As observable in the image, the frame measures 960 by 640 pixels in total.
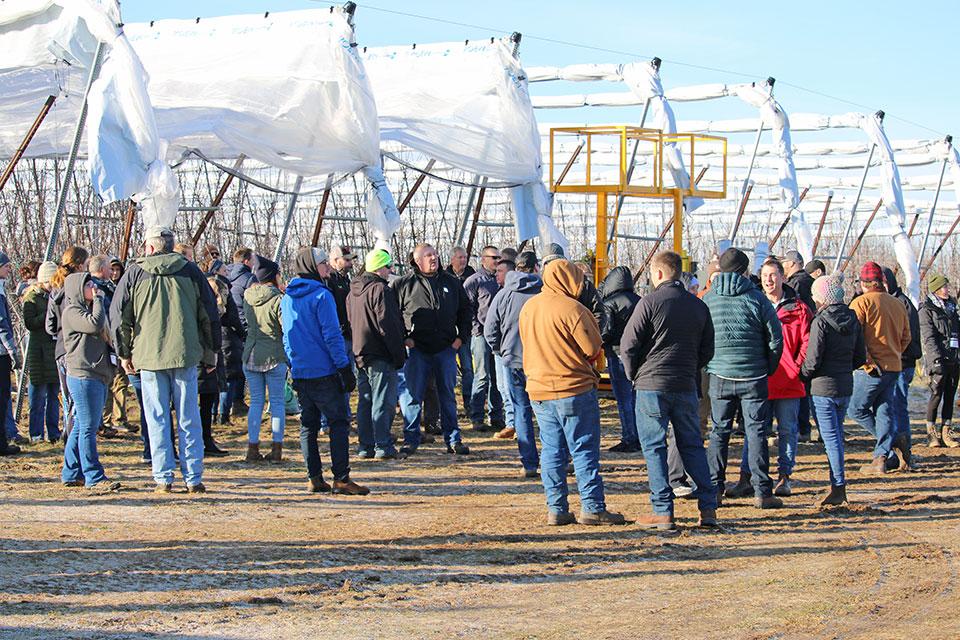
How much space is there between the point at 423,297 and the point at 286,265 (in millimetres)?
15626

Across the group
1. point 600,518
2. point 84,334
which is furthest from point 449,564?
point 84,334

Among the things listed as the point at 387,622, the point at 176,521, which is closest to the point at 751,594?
the point at 387,622

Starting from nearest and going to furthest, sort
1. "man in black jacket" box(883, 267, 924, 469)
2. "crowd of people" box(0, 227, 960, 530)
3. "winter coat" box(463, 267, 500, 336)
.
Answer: "crowd of people" box(0, 227, 960, 530) < "man in black jacket" box(883, 267, 924, 469) < "winter coat" box(463, 267, 500, 336)

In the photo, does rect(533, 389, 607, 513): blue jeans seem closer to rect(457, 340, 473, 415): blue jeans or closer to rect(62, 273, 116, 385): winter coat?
rect(62, 273, 116, 385): winter coat

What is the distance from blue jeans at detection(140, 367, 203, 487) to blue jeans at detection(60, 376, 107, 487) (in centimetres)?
41

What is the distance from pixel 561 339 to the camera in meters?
7.81

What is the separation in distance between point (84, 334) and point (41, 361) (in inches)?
104

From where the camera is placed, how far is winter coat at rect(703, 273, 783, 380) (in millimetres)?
8391

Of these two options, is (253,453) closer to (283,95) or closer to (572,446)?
(572,446)

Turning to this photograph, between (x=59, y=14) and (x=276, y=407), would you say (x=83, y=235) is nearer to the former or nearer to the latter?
(x=59, y=14)

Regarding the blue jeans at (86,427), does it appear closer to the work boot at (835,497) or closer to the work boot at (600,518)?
the work boot at (600,518)

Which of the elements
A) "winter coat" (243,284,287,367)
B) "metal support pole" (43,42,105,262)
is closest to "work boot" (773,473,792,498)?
"winter coat" (243,284,287,367)

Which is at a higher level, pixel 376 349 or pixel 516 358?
pixel 376 349

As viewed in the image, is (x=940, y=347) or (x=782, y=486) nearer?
(x=782, y=486)
